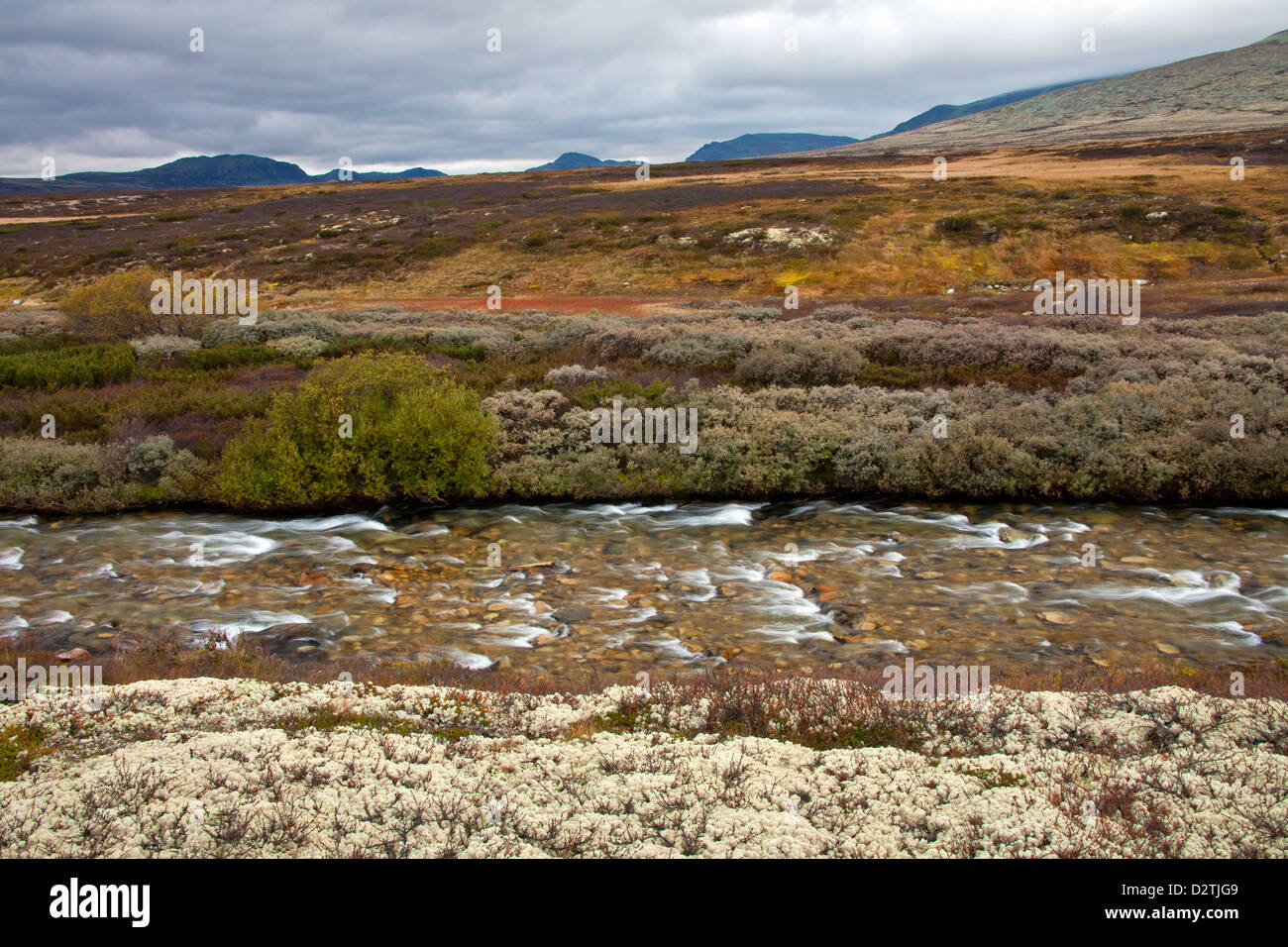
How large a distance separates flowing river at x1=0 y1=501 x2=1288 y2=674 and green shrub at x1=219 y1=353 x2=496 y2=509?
451 millimetres

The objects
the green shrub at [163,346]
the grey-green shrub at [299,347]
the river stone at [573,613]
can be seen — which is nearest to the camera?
the river stone at [573,613]

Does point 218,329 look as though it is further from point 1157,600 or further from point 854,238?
point 854,238

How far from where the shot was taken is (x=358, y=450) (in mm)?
13477

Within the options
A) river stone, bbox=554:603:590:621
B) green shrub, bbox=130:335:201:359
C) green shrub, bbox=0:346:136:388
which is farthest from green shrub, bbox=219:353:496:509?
green shrub, bbox=130:335:201:359

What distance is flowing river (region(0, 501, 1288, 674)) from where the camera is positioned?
844 centimetres

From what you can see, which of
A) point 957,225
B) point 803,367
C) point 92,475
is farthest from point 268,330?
point 957,225

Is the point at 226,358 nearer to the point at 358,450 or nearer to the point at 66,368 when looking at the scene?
the point at 66,368

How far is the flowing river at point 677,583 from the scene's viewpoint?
8.44m

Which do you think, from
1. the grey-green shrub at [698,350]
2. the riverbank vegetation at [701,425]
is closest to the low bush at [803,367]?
the riverbank vegetation at [701,425]

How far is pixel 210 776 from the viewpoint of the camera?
4785 mm

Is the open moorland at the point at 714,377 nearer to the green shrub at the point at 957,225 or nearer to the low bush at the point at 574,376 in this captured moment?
the low bush at the point at 574,376

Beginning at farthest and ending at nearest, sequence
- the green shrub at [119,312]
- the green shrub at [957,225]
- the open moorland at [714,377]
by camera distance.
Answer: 1. the green shrub at [957,225]
2. the green shrub at [119,312]
3. the open moorland at [714,377]

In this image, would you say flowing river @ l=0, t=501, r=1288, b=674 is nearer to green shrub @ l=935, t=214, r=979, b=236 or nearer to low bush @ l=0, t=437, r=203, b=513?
low bush @ l=0, t=437, r=203, b=513

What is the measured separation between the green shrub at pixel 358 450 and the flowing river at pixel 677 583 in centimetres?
45
